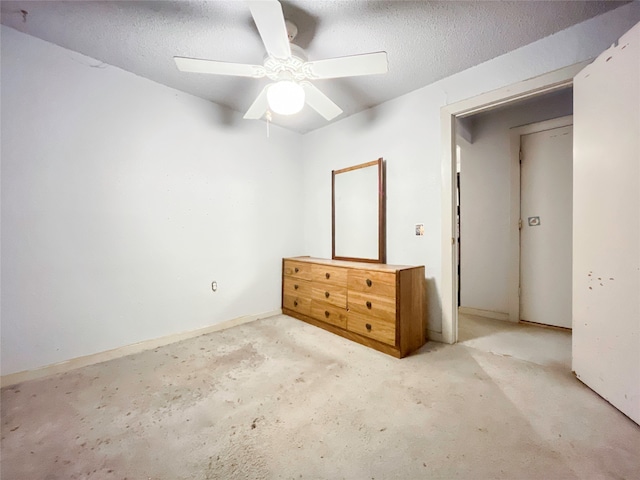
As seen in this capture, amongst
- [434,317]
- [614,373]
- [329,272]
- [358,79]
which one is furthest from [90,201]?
[614,373]

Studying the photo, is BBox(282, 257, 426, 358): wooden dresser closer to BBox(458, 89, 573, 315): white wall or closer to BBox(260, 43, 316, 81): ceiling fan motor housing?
BBox(458, 89, 573, 315): white wall

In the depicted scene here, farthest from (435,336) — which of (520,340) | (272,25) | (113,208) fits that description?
(113,208)

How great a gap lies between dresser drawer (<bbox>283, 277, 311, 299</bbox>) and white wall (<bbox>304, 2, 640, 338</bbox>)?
0.53 m

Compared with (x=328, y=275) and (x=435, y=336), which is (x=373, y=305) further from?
(x=435, y=336)

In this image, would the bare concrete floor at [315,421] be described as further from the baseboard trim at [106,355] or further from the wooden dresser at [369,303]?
the wooden dresser at [369,303]

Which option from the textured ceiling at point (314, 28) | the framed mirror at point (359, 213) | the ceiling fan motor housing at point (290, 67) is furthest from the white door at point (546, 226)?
the ceiling fan motor housing at point (290, 67)

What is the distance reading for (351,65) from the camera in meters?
1.53

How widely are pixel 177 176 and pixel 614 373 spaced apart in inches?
135

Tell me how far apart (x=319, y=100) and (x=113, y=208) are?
6.12 ft

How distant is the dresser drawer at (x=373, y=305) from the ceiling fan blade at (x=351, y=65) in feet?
5.30

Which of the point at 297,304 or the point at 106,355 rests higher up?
the point at 297,304

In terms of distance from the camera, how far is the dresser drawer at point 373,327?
2100 mm

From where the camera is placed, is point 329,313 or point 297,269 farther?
point 297,269

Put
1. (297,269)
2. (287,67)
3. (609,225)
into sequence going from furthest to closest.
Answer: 1. (297,269)
2. (287,67)
3. (609,225)
